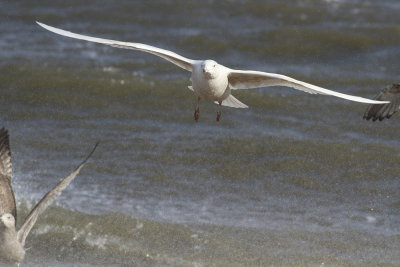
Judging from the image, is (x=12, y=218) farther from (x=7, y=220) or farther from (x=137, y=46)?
(x=137, y=46)

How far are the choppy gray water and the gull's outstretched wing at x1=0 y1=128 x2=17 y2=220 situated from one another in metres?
0.78

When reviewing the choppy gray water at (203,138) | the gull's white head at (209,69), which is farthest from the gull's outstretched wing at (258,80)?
the choppy gray water at (203,138)

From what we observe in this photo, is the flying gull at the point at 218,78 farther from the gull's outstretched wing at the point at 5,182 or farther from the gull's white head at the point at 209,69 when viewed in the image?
the gull's outstretched wing at the point at 5,182

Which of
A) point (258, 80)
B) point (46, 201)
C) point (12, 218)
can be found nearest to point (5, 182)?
point (12, 218)

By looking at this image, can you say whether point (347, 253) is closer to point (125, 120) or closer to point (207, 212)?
point (207, 212)

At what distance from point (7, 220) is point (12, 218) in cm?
10

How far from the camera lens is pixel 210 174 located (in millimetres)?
9828

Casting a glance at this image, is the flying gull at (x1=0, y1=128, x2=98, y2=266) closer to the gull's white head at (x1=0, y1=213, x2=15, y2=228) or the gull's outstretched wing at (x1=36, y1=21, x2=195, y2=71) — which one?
the gull's white head at (x1=0, y1=213, x2=15, y2=228)

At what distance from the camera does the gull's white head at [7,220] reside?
6.57 m

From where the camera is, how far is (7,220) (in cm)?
659

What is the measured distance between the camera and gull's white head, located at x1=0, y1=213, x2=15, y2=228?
6574mm

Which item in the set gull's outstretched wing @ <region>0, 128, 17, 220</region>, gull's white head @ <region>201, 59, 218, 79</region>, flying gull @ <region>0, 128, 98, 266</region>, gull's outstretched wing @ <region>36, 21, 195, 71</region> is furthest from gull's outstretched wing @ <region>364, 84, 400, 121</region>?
gull's outstretched wing @ <region>0, 128, 17, 220</region>

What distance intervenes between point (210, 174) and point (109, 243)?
6.72 feet

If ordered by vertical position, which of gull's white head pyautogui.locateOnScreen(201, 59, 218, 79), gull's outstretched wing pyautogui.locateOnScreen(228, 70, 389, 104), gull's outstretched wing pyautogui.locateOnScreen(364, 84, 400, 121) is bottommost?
gull's outstretched wing pyautogui.locateOnScreen(364, 84, 400, 121)
